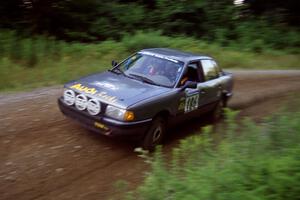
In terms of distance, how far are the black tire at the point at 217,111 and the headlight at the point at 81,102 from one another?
3355 mm

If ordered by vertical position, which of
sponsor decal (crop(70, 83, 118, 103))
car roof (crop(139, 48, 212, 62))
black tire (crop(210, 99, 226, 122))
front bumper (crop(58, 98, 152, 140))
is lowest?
black tire (crop(210, 99, 226, 122))

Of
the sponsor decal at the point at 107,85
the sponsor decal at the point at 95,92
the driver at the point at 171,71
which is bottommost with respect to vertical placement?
the sponsor decal at the point at 95,92

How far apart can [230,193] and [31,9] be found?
623 inches

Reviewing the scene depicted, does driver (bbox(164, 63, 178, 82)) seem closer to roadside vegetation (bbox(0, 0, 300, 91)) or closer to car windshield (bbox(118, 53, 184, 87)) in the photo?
car windshield (bbox(118, 53, 184, 87))

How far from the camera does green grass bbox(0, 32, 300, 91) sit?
11547mm

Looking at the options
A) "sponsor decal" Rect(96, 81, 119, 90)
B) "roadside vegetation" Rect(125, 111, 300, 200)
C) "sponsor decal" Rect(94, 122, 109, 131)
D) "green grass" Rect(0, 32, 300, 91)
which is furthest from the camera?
"green grass" Rect(0, 32, 300, 91)

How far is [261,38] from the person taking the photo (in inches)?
850

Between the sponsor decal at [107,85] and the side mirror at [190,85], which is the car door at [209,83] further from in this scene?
the sponsor decal at [107,85]

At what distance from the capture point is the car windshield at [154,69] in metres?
7.74

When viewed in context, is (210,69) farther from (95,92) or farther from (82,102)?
(82,102)

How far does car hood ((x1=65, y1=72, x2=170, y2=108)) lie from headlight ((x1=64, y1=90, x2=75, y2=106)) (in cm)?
9

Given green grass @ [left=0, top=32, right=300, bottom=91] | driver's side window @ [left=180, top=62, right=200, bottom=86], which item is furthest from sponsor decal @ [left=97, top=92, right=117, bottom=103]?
green grass @ [left=0, top=32, right=300, bottom=91]

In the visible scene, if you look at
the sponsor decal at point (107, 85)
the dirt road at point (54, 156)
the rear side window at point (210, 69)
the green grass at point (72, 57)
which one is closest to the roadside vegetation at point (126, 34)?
the green grass at point (72, 57)

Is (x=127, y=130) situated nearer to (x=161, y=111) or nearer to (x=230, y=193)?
(x=161, y=111)
